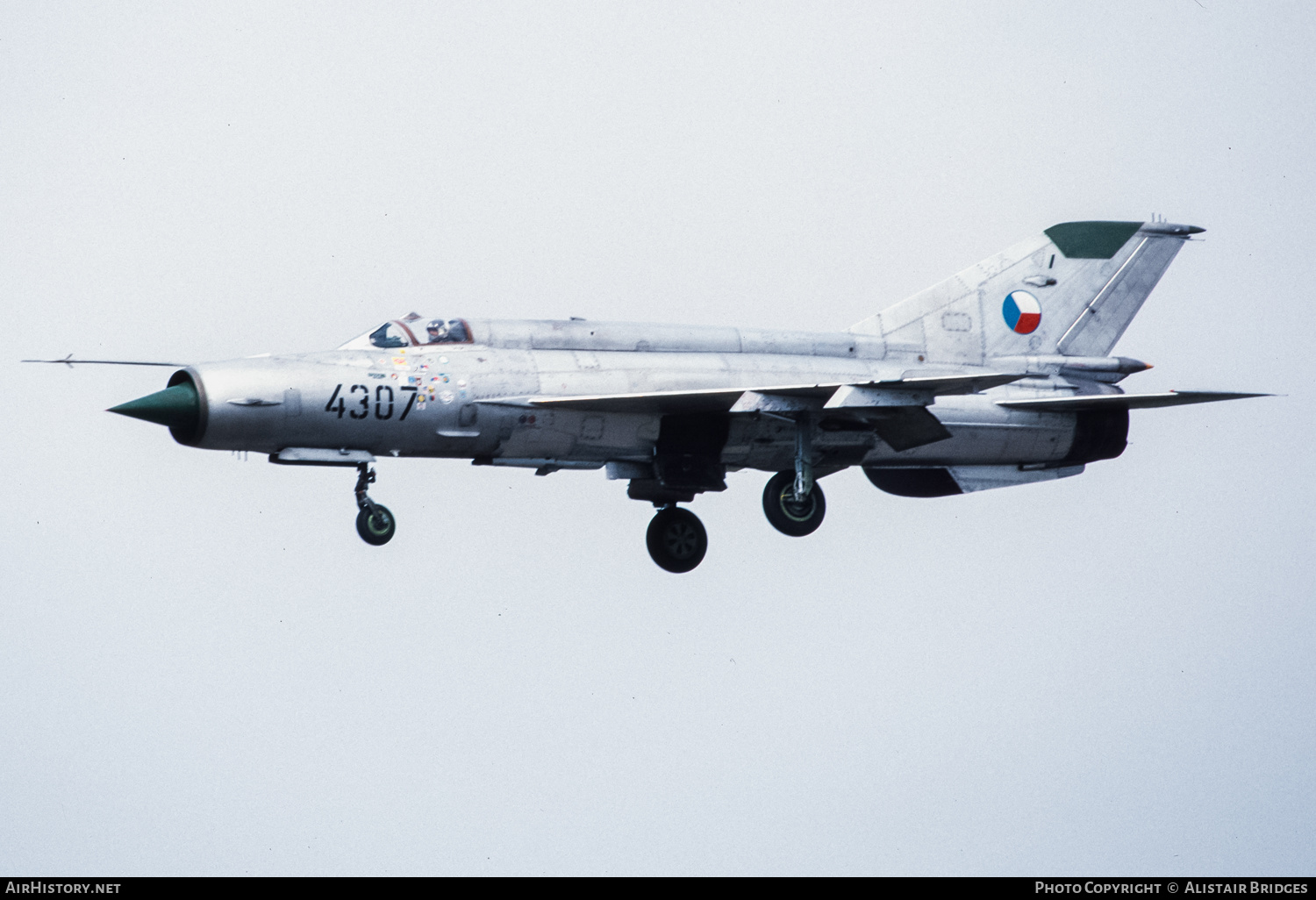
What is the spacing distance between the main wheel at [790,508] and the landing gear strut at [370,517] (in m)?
4.60

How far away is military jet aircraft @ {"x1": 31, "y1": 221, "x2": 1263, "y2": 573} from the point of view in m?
21.4

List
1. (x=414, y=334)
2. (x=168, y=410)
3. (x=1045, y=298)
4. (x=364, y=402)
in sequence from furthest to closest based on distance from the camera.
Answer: (x=1045, y=298)
(x=414, y=334)
(x=364, y=402)
(x=168, y=410)

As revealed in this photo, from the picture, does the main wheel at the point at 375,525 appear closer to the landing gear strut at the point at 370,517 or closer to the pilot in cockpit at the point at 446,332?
the landing gear strut at the point at 370,517

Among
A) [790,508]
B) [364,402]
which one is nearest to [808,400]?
[790,508]

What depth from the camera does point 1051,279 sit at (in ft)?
86.8

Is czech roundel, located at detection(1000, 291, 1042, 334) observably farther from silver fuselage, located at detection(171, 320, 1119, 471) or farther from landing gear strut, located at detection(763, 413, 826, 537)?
landing gear strut, located at detection(763, 413, 826, 537)

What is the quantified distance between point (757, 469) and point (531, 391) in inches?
132

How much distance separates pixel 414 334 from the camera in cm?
2212

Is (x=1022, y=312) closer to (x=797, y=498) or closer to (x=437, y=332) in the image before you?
(x=797, y=498)

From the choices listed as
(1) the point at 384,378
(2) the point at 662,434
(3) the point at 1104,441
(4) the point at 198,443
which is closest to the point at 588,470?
(2) the point at 662,434

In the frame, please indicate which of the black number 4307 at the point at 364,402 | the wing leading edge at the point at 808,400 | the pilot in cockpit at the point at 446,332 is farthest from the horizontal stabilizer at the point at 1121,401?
the black number 4307 at the point at 364,402

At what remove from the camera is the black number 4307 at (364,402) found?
2123 centimetres

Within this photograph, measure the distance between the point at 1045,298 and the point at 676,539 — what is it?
5.89m
